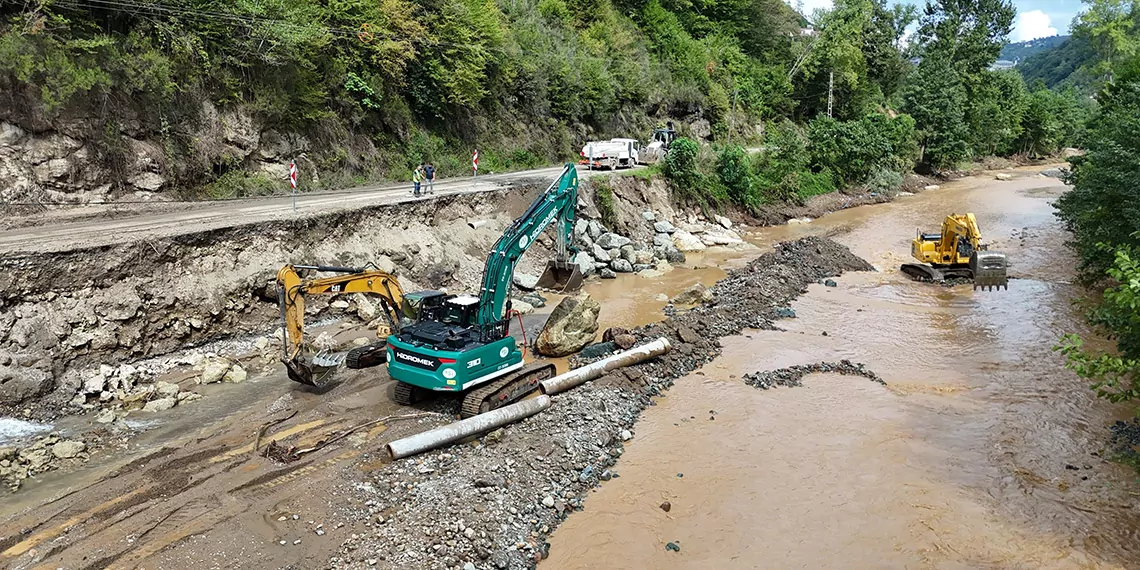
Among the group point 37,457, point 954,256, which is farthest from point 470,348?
point 954,256

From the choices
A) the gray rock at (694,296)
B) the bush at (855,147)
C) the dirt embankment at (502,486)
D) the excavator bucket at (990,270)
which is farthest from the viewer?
the bush at (855,147)

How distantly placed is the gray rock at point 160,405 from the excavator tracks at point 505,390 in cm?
545

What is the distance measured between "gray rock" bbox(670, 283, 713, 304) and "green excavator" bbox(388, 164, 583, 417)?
766 cm

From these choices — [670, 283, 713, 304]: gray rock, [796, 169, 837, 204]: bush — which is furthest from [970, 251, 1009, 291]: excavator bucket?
[796, 169, 837, 204]: bush

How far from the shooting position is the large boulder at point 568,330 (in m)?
15.5

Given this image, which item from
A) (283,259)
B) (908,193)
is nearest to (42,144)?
(283,259)

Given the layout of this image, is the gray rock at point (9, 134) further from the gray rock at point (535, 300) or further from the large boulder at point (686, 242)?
the large boulder at point (686, 242)

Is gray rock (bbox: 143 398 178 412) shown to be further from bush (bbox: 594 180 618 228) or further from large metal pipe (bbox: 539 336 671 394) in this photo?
bush (bbox: 594 180 618 228)

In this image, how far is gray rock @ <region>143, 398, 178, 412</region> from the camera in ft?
39.7

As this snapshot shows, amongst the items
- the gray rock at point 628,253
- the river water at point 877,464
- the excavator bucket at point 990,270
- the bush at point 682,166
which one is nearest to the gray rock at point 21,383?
the river water at point 877,464

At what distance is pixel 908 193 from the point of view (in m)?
43.9

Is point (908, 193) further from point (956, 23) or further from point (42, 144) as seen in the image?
point (42, 144)

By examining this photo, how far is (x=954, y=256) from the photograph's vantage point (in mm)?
22719

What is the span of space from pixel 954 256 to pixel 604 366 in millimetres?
15412
